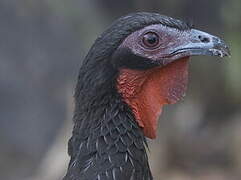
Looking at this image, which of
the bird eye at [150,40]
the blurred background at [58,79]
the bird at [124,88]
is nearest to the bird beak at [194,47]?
the bird at [124,88]

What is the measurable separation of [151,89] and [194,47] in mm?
361

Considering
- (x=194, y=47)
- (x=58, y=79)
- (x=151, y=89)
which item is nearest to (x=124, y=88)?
(x=151, y=89)

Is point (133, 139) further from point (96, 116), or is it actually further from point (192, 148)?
point (192, 148)

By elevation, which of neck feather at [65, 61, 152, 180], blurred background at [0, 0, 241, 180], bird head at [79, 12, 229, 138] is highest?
bird head at [79, 12, 229, 138]

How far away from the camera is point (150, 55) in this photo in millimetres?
5227

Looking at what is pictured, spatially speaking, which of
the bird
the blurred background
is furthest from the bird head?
the blurred background

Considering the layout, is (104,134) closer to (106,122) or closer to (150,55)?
(106,122)

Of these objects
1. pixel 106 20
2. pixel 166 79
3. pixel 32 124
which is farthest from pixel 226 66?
pixel 166 79

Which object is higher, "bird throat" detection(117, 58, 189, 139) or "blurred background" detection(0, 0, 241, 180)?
"bird throat" detection(117, 58, 189, 139)

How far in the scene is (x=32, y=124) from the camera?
39.4 feet

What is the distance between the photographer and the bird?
5.15 meters

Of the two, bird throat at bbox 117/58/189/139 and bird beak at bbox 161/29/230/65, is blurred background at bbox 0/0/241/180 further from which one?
bird beak at bbox 161/29/230/65

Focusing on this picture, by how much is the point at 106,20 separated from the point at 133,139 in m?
7.35

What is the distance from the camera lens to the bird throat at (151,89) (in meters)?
5.21
